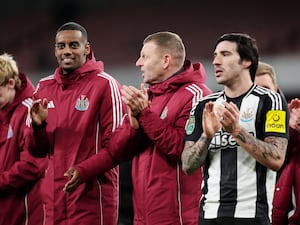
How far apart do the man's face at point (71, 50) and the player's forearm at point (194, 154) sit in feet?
3.52

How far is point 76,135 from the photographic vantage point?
4730mm

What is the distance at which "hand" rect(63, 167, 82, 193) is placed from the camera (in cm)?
457

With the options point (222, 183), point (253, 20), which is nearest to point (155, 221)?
point (222, 183)

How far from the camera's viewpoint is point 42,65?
42.1 feet

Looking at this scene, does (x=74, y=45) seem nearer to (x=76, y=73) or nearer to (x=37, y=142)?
(x=76, y=73)

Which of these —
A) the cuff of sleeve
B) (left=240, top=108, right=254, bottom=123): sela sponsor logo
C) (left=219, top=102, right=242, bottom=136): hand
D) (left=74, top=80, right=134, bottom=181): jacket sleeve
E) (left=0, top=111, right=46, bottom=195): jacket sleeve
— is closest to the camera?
(left=219, top=102, right=242, bottom=136): hand

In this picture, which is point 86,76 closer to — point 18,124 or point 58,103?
point 58,103

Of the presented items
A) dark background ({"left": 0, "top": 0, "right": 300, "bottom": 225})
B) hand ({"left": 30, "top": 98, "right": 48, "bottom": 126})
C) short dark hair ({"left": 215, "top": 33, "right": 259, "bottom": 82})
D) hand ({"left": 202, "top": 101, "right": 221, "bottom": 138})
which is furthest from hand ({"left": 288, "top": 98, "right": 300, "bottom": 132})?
dark background ({"left": 0, "top": 0, "right": 300, "bottom": 225})

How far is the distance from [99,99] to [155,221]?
0.83m

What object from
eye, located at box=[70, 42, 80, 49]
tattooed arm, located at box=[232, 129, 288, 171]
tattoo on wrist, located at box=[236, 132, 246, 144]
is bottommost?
tattooed arm, located at box=[232, 129, 288, 171]

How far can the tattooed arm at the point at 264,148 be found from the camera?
3.84m

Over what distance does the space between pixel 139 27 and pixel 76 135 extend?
770cm

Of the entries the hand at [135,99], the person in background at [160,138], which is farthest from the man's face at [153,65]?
the hand at [135,99]

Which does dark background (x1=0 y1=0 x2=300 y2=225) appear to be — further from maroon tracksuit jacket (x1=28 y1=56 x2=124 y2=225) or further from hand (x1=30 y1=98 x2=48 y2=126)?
hand (x1=30 y1=98 x2=48 y2=126)
